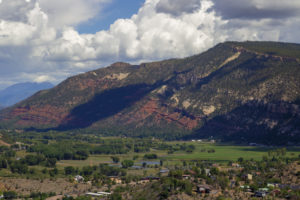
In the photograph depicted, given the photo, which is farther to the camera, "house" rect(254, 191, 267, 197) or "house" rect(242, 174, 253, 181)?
"house" rect(242, 174, 253, 181)

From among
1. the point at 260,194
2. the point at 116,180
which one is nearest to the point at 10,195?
the point at 116,180

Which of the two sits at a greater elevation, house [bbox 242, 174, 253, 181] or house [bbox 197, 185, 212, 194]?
house [bbox 242, 174, 253, 181]

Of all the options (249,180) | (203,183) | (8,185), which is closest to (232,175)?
(249,180)

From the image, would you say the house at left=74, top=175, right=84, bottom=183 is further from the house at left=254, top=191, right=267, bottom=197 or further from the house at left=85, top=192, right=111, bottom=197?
the house at left=254, top=191, right=267, bottom=197

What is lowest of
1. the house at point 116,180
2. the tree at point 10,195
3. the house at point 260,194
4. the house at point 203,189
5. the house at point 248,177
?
the tree at point 10,195

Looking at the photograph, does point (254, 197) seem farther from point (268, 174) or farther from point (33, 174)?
point (33, 174)

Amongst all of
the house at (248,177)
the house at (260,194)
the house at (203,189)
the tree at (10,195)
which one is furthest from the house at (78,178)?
the house at (260,194)

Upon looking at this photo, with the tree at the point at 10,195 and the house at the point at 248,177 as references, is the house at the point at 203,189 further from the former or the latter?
the tree at the point at 10,195

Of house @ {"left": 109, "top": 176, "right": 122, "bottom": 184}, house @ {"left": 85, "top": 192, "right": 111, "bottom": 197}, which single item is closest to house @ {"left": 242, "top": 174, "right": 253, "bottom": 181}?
house @ {"left": 85, "top": 192, "right": 111, "bottom": 197}

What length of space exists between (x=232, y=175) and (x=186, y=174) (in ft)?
51.0

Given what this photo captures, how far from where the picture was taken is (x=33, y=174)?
652 feet

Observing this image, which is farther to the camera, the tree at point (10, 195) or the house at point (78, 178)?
the house at point (78, 178)

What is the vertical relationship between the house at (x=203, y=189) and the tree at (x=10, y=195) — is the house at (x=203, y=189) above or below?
above

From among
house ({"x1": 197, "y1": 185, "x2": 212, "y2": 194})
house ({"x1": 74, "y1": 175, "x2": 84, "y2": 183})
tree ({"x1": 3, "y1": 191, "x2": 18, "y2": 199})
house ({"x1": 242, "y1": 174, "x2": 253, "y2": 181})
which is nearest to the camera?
house ({"x1": 197, "y1": 185, "x2": 212, "y2": 194})
